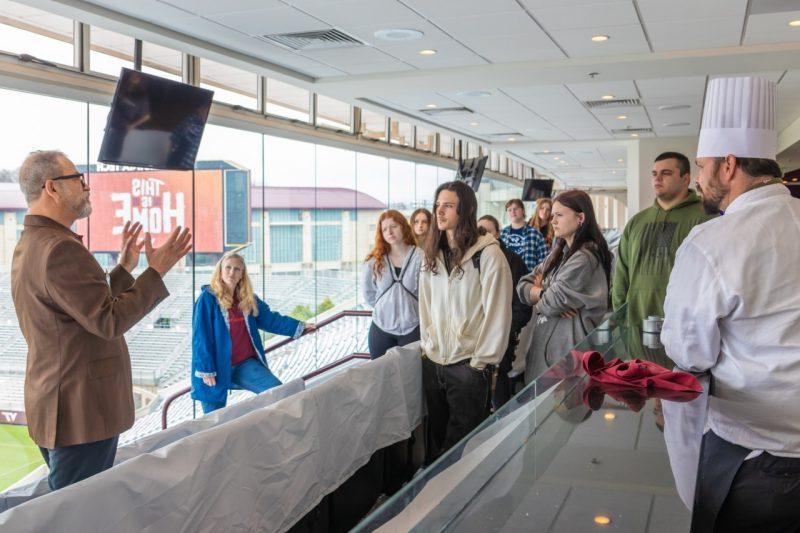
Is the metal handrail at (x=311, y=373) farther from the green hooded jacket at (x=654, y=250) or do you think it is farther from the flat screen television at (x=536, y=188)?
the flat screen television at (x=536, y=188)

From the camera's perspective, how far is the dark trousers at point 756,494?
1.81 m

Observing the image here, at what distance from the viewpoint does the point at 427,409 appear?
13.5 ft

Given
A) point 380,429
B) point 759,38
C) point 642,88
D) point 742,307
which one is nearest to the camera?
point 742,307

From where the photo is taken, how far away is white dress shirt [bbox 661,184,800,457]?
1775 mm

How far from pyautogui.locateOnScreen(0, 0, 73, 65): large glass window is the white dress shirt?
4979 millimetres

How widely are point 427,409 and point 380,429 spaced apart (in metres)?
0.50

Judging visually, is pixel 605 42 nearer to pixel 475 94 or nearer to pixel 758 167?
pixel 475 94

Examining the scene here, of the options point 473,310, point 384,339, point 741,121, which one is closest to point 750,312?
point 741,121

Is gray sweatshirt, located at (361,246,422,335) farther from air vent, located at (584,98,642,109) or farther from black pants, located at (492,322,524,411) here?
air vent, located at (584,98,642,109)

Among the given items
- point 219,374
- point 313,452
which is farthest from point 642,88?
point 313,452

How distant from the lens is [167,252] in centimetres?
304

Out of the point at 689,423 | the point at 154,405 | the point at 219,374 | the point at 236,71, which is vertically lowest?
the point at 154,405

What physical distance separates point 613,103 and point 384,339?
227 inches

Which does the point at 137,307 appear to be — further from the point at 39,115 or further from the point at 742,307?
the point at 39,115
